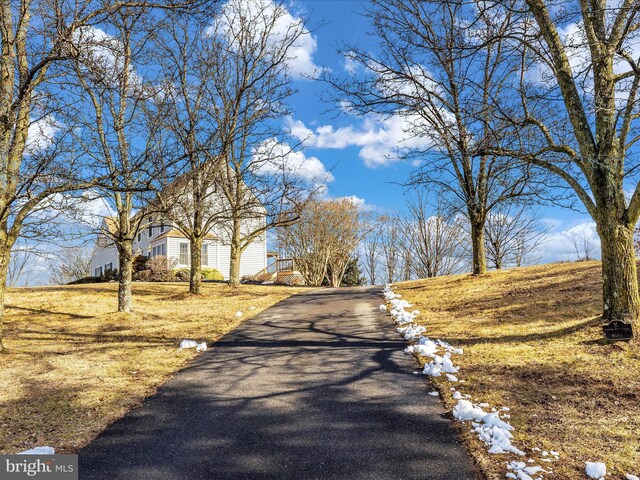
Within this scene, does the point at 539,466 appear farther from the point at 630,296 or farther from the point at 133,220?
the point at 133,220

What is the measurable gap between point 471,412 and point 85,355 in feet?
23.3

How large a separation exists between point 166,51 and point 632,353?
57.2ft

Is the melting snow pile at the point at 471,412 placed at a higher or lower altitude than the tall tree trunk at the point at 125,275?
lower

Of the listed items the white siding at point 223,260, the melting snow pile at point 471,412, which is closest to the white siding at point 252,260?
the white siding at point 223,260

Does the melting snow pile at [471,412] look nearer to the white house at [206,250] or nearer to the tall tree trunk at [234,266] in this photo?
the tall tree trunk at [234,266]

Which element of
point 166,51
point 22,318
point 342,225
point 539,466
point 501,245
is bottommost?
point 539,466

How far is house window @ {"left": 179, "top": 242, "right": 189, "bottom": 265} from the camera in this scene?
101ft

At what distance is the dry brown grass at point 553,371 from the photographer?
151 inches

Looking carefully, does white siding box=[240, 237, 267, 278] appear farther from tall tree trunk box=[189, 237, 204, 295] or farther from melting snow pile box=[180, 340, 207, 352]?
melting snow pile box=[180, 340, 207, 352]

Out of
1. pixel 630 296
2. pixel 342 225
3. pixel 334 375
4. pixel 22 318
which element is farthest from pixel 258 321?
pixel 342 225

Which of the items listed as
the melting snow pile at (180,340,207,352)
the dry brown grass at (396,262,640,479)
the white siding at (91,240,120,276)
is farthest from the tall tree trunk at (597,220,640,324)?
the white siding at (91,240,120,276)

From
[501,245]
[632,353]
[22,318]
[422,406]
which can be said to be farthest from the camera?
[501,245]

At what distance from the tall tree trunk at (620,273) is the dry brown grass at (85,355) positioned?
7.63 m

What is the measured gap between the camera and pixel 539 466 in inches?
137
